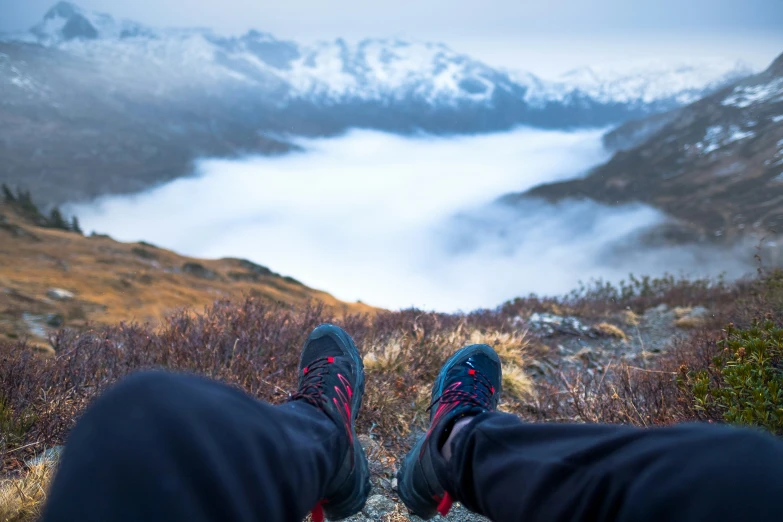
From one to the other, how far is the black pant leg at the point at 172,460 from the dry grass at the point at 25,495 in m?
1.16

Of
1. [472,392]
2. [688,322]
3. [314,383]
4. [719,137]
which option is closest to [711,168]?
[719,137]

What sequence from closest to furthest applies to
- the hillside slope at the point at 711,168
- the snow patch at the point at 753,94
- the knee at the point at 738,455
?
1. the knee at the point at 738,455
2. the hillside slope at the point at 711,168
3. the snow patch at the point at 753,94

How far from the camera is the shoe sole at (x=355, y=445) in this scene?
1.91 meters

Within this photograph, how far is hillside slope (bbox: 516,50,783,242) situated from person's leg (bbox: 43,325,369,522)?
104 feet

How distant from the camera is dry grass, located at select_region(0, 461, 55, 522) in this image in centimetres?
173

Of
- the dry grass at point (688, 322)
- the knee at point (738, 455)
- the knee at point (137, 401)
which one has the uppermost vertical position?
the knee at point (738, 455)

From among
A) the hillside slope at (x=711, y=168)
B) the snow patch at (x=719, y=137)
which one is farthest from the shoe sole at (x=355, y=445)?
the snow patch at (x=719, y=137)

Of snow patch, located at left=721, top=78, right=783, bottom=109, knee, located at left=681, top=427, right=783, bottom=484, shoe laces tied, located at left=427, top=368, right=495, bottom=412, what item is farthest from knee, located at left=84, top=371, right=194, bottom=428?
snow patch, located at left=721, top=78, right=783, bottom=109

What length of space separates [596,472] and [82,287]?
15.5 meters

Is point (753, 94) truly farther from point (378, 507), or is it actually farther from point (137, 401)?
point (137, 401)

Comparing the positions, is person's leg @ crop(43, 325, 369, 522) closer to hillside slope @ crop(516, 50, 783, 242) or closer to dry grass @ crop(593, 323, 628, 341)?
dry grass @ crop(593, 323, 628, 341)

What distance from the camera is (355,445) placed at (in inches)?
80.4

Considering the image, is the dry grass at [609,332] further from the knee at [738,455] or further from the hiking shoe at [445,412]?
the knee at [738,455]

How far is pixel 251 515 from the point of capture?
113 centimetres
